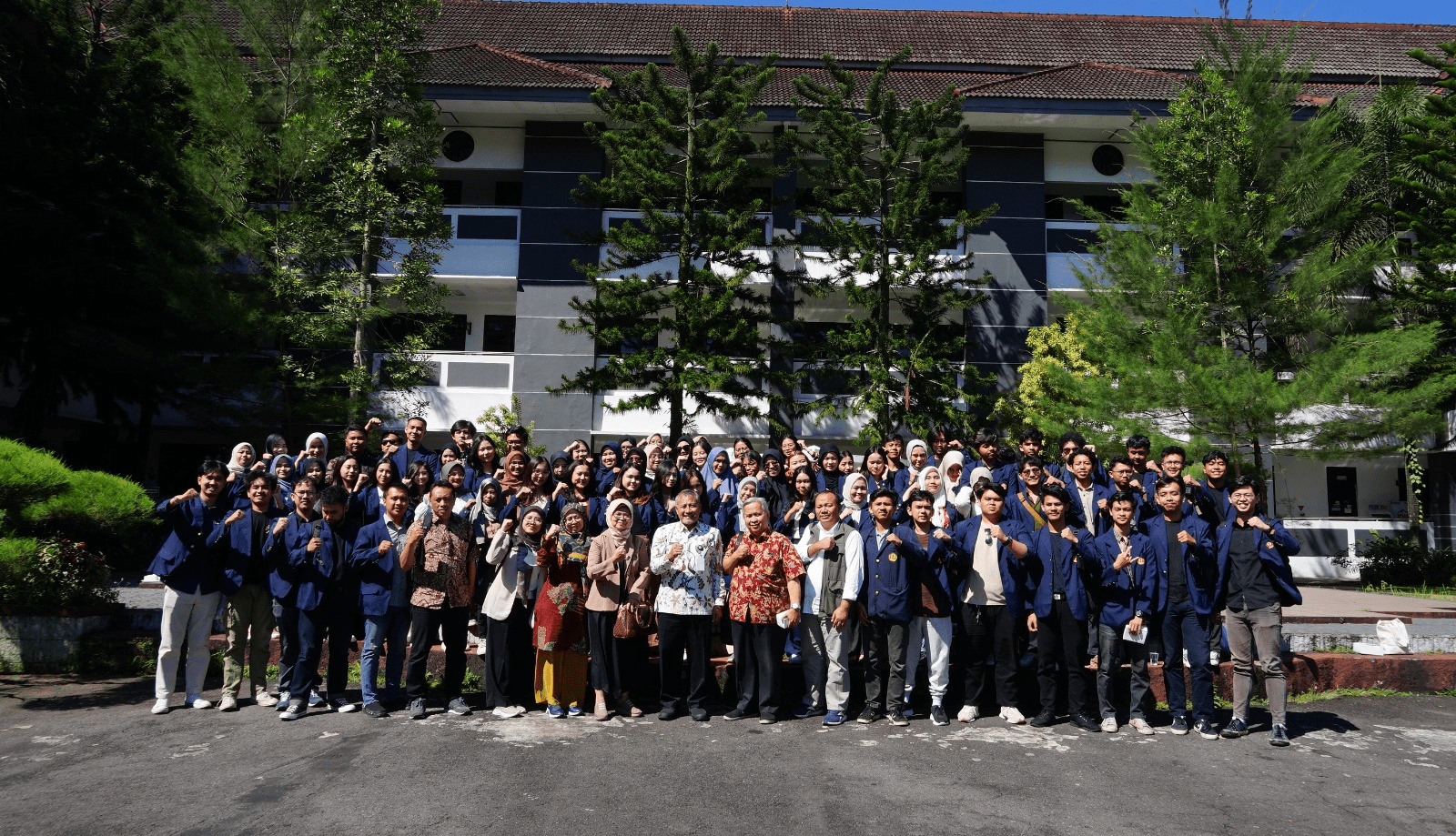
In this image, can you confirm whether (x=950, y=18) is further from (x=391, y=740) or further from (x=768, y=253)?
(x=391, y=740)

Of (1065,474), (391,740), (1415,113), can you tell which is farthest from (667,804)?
(1415,113)

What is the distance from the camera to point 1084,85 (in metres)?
19.0

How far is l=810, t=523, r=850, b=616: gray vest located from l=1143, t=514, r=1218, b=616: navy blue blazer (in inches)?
83.3

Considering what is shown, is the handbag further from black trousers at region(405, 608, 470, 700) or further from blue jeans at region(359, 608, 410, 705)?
blue jeans at region(359, 608, 410, 705)

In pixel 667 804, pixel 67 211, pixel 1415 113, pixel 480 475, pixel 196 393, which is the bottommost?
pixel 667 804

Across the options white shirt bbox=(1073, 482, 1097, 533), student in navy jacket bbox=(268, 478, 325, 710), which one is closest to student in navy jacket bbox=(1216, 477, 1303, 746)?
white shirt bbox=(1073, 482, 1097, 533)

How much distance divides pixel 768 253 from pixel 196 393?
33.0 ft

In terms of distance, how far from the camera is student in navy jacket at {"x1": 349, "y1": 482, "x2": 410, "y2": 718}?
662 centimetres

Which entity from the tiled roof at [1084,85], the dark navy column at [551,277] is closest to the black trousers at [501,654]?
the dark navy column at [551,277]

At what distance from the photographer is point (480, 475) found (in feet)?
27.7

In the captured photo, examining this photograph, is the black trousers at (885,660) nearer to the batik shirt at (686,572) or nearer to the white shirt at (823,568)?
the white shirt at (823,568)

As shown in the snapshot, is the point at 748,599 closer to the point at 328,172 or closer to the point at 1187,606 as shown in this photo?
the point at 1187,606

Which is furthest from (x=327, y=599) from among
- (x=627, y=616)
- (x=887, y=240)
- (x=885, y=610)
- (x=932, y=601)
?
(x=887, y=240)

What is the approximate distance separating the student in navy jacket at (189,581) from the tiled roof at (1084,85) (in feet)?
51.6
